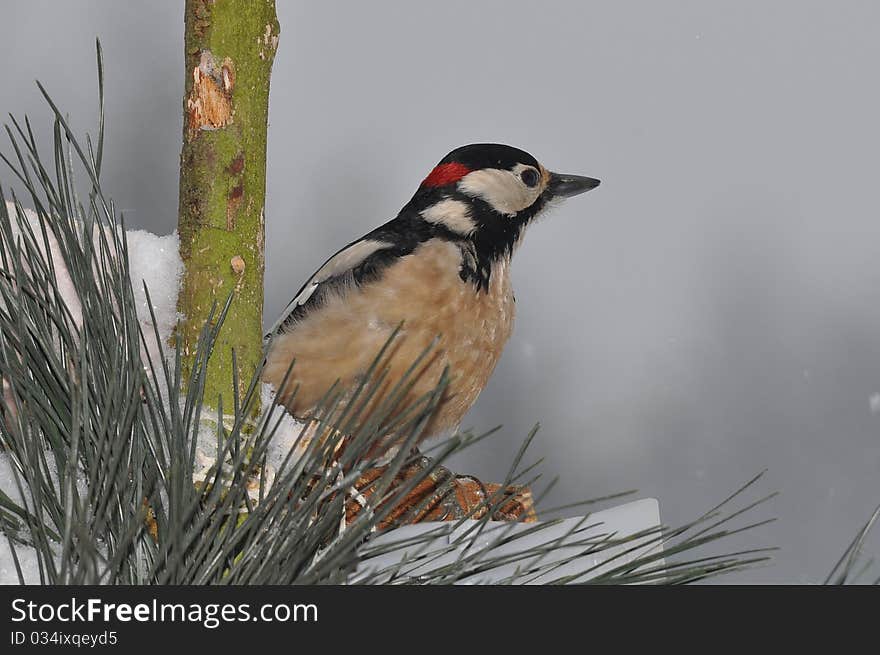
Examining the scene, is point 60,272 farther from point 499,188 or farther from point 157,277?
point 499,188

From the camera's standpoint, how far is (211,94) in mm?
649

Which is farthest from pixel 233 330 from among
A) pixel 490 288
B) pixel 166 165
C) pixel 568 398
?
pixel 568 398

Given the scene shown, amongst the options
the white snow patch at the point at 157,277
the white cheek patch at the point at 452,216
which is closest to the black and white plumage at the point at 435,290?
the white cheek patch at the point at 452,216

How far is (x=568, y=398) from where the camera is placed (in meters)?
1.67

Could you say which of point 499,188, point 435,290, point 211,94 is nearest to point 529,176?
point 499,188

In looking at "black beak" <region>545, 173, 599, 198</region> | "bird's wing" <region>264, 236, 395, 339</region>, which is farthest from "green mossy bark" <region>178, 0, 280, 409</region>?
"black beak" <region>545, 173, 599, 198</region>

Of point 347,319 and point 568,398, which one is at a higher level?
point 568,398

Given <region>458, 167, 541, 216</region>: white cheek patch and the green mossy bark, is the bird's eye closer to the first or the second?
<region>458, 167, 541, 216</region>: white cheek patch

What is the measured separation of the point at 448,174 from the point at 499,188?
1.9 inches

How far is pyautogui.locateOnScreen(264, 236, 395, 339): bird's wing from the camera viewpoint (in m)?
0.97
